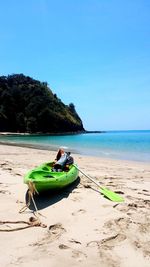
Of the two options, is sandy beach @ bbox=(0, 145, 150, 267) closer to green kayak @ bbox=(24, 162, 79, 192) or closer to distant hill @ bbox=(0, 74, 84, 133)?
green kayak @ bbox=(24, 162, 79, 192)

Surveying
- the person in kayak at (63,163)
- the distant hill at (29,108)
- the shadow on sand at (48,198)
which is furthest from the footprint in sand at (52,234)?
the distant hill at (29,108)

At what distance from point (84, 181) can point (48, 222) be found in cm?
410

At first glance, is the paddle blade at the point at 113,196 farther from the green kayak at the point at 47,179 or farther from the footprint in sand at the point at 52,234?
the footprint in sand at the point at 52,234

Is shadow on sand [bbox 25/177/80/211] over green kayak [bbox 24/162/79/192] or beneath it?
beneath

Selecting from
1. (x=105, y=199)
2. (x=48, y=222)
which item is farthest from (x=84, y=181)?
(x=48, y=222)

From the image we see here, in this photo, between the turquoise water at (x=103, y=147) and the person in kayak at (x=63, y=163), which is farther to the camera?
the turquoise water at (x=103, y=147)

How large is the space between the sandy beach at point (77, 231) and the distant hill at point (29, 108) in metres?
97.9

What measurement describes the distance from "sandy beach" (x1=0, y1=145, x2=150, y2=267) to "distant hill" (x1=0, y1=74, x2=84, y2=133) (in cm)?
9787

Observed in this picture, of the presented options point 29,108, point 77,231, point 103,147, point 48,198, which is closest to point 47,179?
point 48,198

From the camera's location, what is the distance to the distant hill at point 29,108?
106250mm

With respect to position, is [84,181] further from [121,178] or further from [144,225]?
[144,225]

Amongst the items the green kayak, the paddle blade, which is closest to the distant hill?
the green kayak

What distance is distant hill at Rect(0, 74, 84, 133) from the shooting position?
10625 centimetres

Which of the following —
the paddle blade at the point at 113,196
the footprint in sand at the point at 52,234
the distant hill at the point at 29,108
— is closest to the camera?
the footprint in sand at the point at 52,234
